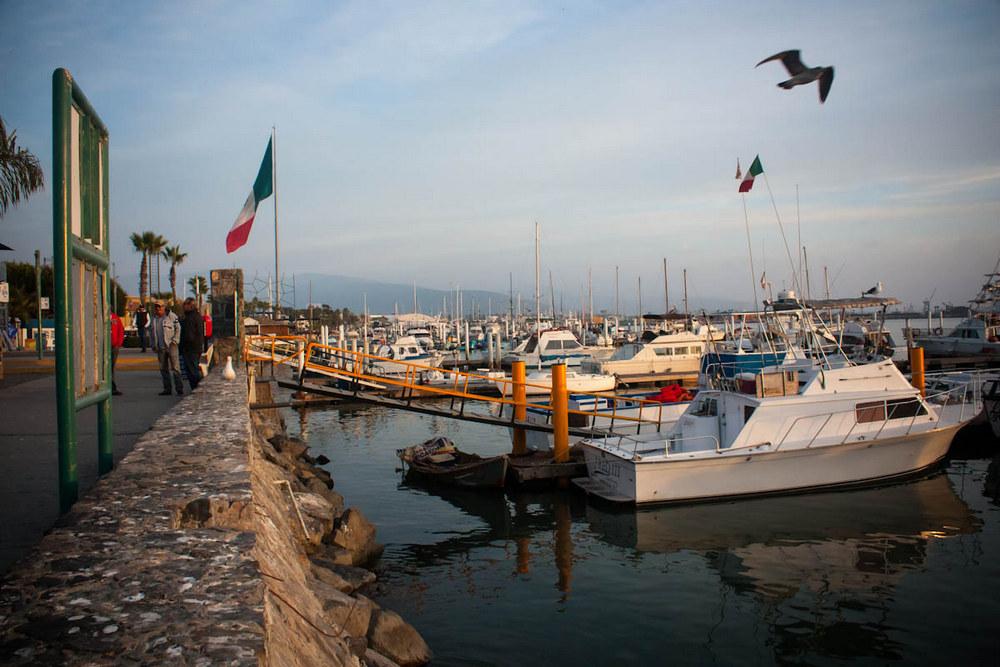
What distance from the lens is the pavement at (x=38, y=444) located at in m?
6.39

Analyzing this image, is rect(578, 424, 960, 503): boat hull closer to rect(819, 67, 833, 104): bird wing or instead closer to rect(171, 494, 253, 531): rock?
rect(819, 67, 833, 104): bird wing

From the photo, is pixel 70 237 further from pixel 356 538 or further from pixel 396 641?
pixel 356 538

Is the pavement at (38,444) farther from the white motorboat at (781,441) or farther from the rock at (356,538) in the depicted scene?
the white motorboat at (781,441)

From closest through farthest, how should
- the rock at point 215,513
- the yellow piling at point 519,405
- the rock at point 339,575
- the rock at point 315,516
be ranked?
the rock at point 215,513, the rock at point 339,575, the rock at point 315,516, the yellow piling at point 519,405

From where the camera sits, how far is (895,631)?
10430mm

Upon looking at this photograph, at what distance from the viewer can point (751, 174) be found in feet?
72.1

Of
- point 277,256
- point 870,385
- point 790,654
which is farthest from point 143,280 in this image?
point 790,654

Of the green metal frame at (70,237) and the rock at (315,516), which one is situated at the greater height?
the green metal frame at (70,237)

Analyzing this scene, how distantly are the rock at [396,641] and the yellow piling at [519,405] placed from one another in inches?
434

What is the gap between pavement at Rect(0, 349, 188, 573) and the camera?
6.39 metres

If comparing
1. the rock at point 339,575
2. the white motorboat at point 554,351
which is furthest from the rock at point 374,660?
the white motorboat at point 554,351

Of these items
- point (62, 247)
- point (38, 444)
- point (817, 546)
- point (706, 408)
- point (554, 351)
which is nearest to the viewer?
point (62, 247)

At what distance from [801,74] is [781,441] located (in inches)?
316

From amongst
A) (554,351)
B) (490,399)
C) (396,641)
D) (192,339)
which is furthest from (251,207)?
(554,351)
